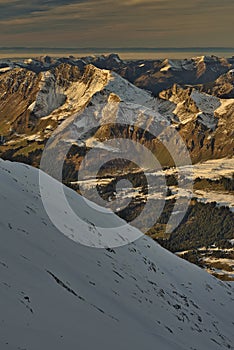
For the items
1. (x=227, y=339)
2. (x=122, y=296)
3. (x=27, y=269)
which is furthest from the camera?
(x=227, y=339)

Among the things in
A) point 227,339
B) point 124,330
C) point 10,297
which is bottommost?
point 227,339

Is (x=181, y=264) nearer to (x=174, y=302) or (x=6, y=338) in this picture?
(x=174, y=302)

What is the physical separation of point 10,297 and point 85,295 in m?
9.91

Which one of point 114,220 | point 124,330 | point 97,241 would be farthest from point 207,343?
point 114,220

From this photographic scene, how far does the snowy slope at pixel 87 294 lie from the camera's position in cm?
3025

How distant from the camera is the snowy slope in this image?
30.2 metres

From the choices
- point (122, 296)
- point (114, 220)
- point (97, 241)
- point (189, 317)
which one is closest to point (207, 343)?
point (189, 317)

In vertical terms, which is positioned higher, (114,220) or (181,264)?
(114,220)

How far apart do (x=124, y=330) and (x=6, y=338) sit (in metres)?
12.9

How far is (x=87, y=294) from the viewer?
3944cm

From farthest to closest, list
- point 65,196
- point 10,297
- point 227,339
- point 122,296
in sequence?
point 65,196
point 227,339
point 122,296
point 10,297

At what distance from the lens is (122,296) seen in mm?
44969

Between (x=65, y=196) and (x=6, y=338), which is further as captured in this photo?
(x=65, y=196)

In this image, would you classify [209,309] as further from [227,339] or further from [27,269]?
[27,269]
